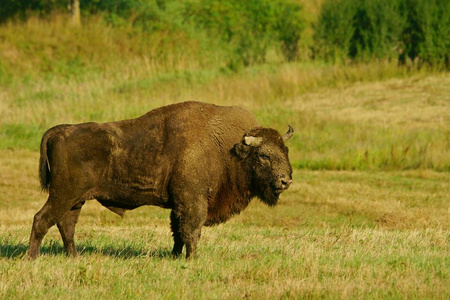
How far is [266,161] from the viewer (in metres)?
10.5

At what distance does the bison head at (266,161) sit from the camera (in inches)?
408

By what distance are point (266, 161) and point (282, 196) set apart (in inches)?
326

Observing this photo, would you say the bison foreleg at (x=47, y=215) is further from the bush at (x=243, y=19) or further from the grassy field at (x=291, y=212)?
the bush at (x=243, y=19)

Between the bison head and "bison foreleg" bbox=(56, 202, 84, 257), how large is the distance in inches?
88.0

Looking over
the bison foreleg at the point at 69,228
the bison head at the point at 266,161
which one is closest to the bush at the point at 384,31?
the bison head at the point at 266,161

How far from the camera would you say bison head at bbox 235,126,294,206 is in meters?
10.4

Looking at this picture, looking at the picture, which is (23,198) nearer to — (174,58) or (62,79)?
(62,79)

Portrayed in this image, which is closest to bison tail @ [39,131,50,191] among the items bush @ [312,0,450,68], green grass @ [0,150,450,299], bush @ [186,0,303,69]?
green grass @ [0,150,450,299]

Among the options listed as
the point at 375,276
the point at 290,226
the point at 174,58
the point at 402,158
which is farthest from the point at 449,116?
the point at 375,276

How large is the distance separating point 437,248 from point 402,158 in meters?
11.4

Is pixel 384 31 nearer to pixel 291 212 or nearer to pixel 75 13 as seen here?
pixel 75 13

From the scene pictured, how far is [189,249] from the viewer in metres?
10.5

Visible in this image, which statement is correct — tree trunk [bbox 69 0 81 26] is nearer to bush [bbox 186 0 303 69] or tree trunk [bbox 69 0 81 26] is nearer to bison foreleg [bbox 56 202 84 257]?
bush [bbox 186 0 303 69]

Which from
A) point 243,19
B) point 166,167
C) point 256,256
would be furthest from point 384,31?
point 166,167
